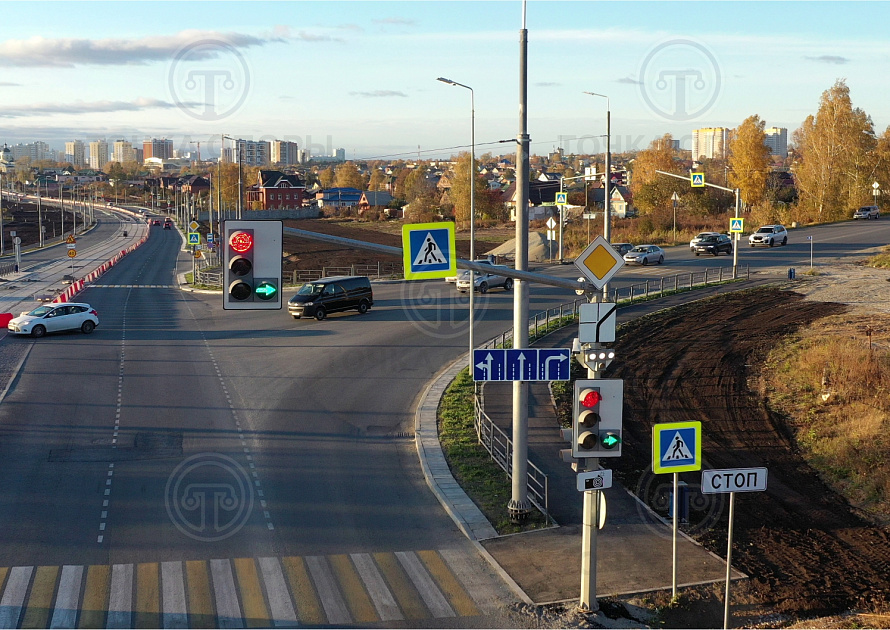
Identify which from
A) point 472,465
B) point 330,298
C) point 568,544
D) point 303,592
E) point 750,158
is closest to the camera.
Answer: point 303,592

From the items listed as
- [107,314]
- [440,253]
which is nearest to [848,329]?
[440,253]

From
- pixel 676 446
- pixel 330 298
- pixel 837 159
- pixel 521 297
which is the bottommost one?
pixel 676 446

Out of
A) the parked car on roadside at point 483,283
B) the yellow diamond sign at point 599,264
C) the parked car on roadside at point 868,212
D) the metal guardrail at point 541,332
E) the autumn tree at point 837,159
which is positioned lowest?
the metal guardrail at point 541,332

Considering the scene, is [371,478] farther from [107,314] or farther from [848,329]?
[107,314]

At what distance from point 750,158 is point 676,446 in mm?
78602

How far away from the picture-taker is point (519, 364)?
14141 mm

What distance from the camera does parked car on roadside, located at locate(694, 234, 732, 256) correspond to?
57019mm

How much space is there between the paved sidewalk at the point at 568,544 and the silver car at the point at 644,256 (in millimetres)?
34360

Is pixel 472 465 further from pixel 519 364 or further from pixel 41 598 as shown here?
pixel 41 598

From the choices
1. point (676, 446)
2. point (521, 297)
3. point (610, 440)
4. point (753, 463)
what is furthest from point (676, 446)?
point (753, 463)

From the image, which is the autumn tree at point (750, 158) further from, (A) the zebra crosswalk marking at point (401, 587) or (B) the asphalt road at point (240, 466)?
(A) the zebra crosswalk marking at point (401, 587)

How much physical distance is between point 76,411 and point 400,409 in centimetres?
863

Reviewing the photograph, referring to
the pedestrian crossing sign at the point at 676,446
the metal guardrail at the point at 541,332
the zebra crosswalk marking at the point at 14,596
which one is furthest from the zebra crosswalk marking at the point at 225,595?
the pedestrian crossing sign at the point at 676,446

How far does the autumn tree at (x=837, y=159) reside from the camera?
263 ft
